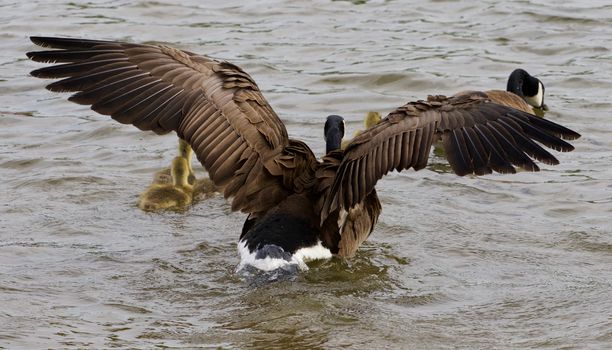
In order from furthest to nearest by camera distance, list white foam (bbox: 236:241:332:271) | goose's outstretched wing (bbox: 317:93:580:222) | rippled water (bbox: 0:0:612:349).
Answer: white foam (bbox: 236:241:332:271) < goose's outstretched wing (bbox: 317:93:580:222) < rippled water (bbox: 0:0:612:349)

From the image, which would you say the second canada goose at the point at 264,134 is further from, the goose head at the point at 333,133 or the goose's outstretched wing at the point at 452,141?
the goose head at the point at 333,133

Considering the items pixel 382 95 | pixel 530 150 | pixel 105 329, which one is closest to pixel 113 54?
pixel 105 329

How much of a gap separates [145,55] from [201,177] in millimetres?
2513

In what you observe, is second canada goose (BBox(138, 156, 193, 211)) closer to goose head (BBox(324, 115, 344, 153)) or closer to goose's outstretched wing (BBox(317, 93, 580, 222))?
goose head (BBox(324, 115, 344, 153))

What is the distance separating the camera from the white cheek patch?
12.3m

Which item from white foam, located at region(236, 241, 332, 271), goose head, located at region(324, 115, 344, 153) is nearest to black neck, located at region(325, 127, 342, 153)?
goose head, located at region(324, 115, 344, 153)

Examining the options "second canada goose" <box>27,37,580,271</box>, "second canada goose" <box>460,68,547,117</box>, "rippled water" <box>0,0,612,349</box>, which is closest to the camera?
"rippled water" <box>0,0,612,349</box>

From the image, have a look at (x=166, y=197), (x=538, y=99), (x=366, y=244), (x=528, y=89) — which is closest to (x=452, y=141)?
(x=366, y=244)

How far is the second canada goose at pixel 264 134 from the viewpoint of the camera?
7.27 meters

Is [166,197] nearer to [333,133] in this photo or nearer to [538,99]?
[333,133]

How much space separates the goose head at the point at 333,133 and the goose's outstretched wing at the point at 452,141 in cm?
192

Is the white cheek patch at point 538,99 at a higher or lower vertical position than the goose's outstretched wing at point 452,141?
lower

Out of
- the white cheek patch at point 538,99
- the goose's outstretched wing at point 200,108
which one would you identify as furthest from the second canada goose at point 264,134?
the white cheek patch at point 538,99

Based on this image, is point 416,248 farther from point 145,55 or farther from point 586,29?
point 586,29
